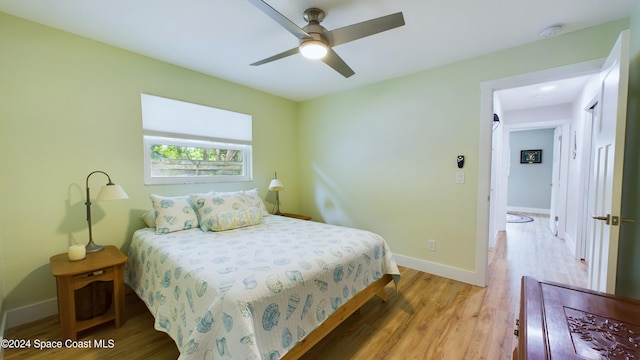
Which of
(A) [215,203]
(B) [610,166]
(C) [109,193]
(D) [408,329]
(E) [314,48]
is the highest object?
(E) [314,48]

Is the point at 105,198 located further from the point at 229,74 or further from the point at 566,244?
the point at 566,244

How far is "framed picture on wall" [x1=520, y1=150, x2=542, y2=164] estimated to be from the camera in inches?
262

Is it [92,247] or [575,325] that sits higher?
[575,325]

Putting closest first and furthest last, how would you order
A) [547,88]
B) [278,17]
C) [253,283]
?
[253,283]
[278,17]
[547,88]

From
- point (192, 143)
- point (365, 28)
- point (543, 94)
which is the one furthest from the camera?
point (543, 94)

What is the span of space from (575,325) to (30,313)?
3444 millimetres

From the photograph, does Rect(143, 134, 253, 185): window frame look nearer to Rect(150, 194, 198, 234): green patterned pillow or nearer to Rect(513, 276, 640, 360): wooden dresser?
Rect(150, 194, 198, 234): green patterned pillow

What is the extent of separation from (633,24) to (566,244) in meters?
3.53

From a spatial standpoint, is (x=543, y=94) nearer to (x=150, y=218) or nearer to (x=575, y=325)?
(x=575, y=325)

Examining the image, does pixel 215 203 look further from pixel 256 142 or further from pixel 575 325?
pixel 575 325

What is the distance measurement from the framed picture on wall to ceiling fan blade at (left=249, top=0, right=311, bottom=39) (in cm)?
765

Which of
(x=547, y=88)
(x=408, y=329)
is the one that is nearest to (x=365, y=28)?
(x=408, y=329)

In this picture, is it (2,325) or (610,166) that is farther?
(2,325)

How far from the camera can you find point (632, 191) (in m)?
1.66
